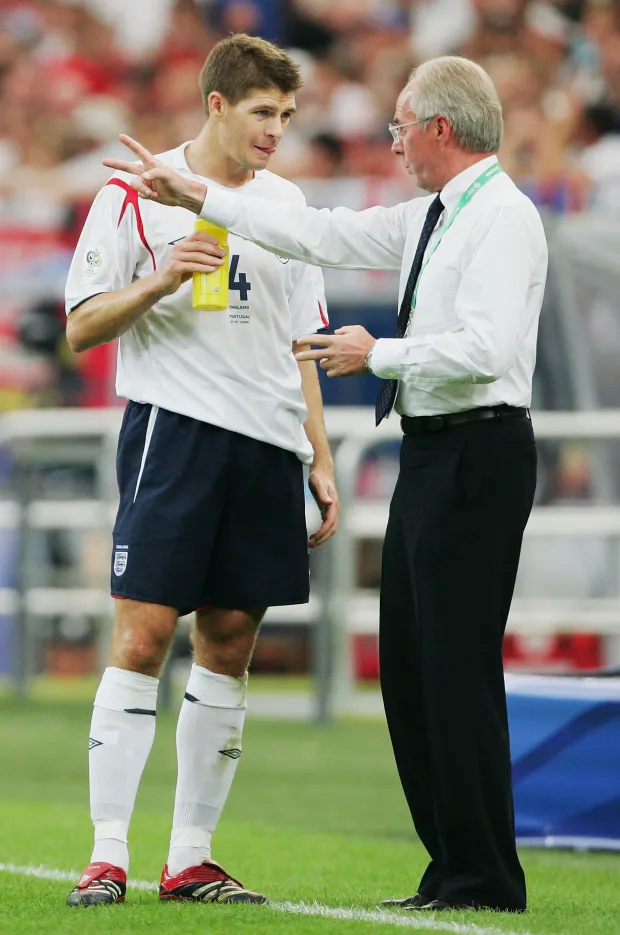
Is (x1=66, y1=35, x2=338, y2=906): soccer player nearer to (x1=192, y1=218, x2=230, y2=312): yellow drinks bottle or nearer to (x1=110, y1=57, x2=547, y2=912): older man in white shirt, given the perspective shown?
(x1=192, y1=218, x2=230, y2=312): yellow drinks bottle

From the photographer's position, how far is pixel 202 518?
392 centimetres

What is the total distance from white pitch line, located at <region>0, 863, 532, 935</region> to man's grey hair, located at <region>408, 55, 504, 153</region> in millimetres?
1684

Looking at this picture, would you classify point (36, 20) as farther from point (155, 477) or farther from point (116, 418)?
point (155, 477)

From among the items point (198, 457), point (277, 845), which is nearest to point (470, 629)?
point (198, 457)

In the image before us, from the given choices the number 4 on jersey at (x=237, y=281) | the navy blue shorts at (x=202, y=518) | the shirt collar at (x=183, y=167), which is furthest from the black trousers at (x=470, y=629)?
the shirt collar at (x=183, y=167)

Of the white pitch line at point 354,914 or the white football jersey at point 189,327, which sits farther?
the white football jersey at point 189,327

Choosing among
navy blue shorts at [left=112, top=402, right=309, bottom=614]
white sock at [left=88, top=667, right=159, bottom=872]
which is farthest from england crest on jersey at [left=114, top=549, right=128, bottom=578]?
white sock at [left=88, top=667, right=159, bottom=872]

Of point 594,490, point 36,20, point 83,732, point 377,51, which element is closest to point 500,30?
point 377,51

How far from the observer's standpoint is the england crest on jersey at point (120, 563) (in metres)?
3.88

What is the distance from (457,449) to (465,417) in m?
0.07

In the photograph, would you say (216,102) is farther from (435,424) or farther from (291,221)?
(435,424)

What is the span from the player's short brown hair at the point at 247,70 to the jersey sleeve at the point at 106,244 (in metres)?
0.33

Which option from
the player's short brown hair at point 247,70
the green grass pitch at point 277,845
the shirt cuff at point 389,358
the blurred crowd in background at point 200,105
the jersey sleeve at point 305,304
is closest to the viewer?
the green grass pitch at point 277,845

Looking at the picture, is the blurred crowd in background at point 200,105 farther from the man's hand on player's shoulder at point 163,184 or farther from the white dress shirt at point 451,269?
the man's hand on player's shoulder at point 163,184
